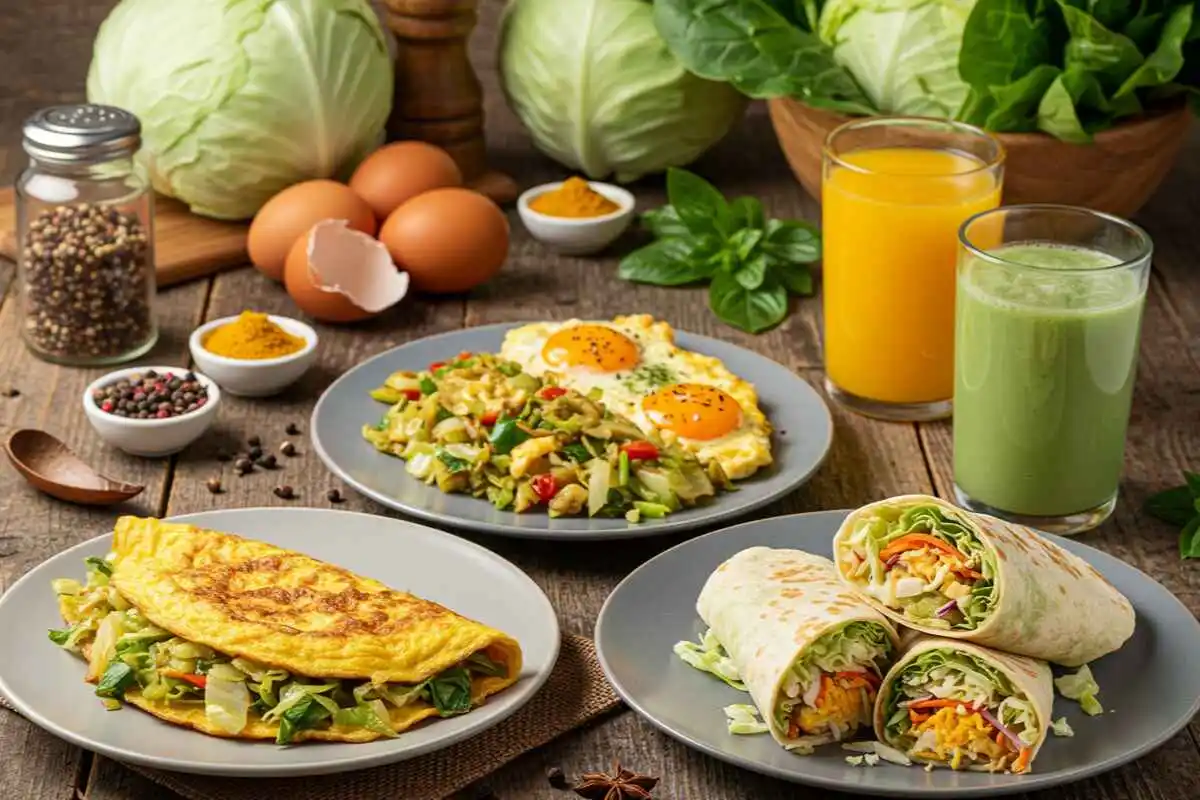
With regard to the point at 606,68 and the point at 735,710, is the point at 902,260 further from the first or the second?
the point at 606,68

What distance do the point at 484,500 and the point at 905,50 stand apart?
1609 mm

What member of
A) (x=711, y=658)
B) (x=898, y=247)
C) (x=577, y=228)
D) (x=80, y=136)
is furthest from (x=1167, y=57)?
(x=80, y=136)

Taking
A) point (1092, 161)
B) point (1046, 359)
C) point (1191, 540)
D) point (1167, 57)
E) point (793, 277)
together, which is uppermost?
point (1167, 57)

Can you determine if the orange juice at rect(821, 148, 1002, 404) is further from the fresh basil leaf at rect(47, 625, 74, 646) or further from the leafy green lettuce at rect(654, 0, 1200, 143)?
the fresh basil leaf at rect(47, 625, 74, 646)

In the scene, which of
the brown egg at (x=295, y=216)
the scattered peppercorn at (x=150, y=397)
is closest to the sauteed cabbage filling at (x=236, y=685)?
the scattered peppercorn at (x=150, y=397)

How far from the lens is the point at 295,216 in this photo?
12.5 ft

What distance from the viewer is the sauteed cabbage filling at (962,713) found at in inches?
83.3

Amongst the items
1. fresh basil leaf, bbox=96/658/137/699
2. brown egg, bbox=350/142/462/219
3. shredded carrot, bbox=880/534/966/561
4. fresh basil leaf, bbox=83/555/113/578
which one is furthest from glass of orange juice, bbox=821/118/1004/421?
fresh basil leaf, bbox=96/658/137/699

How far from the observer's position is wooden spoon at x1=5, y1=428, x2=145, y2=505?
9.82 ft

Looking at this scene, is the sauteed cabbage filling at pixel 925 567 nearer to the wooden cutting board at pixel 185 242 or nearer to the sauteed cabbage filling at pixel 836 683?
the sauteed cabbage filling at pixel 836 683

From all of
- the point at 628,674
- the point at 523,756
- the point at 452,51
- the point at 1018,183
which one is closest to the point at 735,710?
the point at 628,674

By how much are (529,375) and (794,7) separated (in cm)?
146

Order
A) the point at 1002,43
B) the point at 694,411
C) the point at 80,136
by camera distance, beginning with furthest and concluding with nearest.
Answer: the point at 1002,43
the point at 80,136
the point at 694,411

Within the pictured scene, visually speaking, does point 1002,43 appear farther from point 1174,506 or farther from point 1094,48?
point 1174,506
